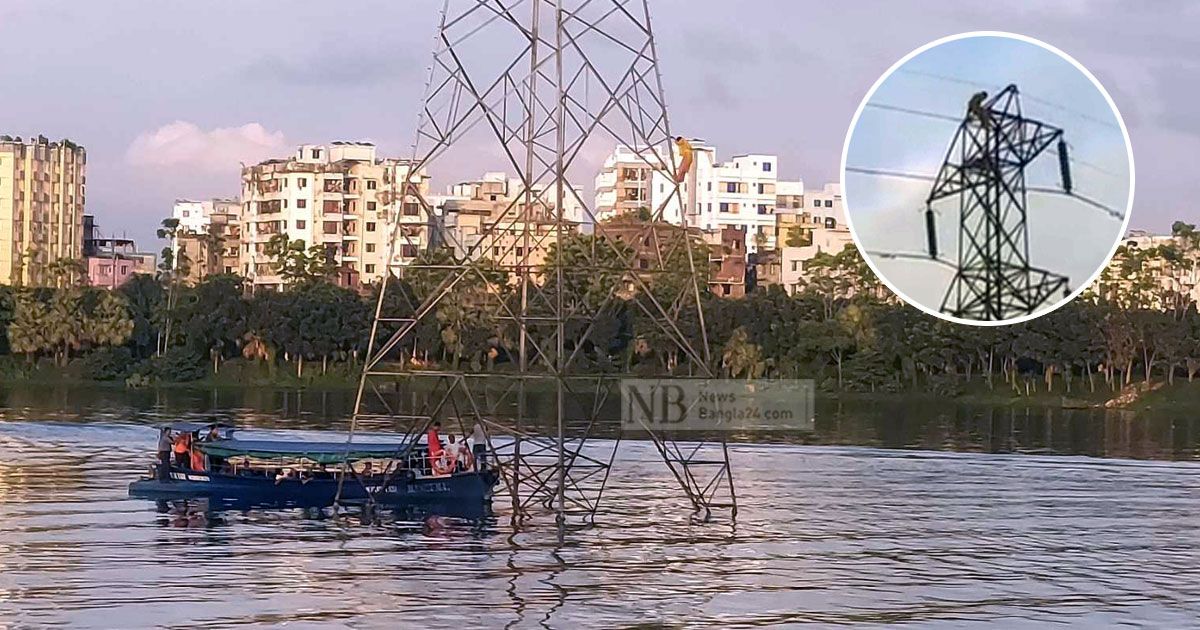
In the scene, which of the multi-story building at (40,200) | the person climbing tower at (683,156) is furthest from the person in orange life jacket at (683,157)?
the multi-story building at (40,200)

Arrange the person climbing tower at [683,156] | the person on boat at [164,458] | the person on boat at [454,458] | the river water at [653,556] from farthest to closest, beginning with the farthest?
the person on boat at [164,458]
the person on boat at [454,458]
the person climbing tower at [683,156]
the river water at [653,556]

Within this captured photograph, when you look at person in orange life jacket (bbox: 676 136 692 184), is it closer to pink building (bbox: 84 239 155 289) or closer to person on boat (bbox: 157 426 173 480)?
person on boat (bbox: 157 426 173 480)

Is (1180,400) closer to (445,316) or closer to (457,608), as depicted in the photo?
(445,316)

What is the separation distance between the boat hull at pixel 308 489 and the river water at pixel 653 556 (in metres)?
0.73

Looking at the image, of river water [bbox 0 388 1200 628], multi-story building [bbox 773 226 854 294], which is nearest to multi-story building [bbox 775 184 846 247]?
multi-story building [bbox 773 226 854 294]

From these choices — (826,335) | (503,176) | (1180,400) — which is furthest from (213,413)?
(503,176)

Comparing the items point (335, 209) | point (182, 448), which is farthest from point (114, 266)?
point (182, 448)

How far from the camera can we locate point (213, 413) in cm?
6006

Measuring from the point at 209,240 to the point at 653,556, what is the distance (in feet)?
293

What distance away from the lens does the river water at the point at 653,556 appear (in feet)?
68.5

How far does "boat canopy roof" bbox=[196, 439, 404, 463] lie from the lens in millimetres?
32031

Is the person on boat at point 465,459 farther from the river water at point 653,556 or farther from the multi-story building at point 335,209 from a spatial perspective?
the multi-story building at point 335,209

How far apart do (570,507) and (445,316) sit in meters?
45.3

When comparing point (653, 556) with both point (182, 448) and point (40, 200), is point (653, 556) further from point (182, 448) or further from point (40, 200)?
point (40, 200)
